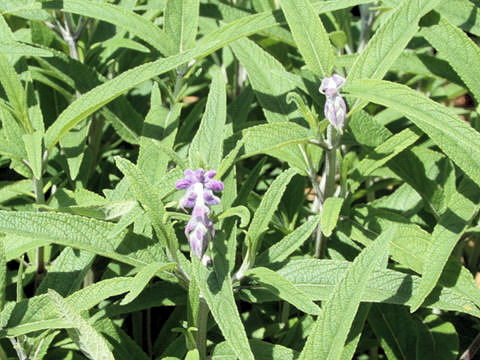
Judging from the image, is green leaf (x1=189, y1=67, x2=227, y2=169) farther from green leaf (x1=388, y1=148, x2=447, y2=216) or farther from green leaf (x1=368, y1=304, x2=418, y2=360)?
green leaf (x1=368, y1=304, x2=418, y2=360)

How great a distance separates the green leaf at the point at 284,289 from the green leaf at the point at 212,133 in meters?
0.36

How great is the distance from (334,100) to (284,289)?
573mm

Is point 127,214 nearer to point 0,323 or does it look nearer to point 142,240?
point 142,240

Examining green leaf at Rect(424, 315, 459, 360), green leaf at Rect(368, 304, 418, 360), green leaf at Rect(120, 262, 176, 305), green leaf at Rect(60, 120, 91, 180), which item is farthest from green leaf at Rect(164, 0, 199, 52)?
green leaf at Rect(424, 315, 459, 360)

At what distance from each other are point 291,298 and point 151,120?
0.99 m

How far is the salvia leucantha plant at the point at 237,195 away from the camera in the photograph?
1.78 meters

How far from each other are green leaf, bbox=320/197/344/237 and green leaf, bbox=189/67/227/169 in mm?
399

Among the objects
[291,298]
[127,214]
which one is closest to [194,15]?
[127,214]

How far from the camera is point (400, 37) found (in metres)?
2.05

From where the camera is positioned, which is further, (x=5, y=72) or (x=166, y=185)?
(x=5, y=72)

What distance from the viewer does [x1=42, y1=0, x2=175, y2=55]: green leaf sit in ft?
7.41

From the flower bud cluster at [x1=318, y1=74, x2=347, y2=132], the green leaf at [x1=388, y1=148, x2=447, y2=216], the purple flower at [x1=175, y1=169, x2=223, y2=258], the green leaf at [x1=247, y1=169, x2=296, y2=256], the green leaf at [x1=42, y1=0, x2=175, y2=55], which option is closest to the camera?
the purple flower at [x1=175, y1=169, x2=223, y2=258]

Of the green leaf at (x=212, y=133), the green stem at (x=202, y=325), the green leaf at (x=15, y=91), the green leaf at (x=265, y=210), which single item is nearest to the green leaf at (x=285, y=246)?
the green leaf at (x=265, y=210)

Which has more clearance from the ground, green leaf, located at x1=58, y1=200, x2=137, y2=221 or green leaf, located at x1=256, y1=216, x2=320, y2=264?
green leaf, located at x1=58, y1=200, x2=137, y2=221
